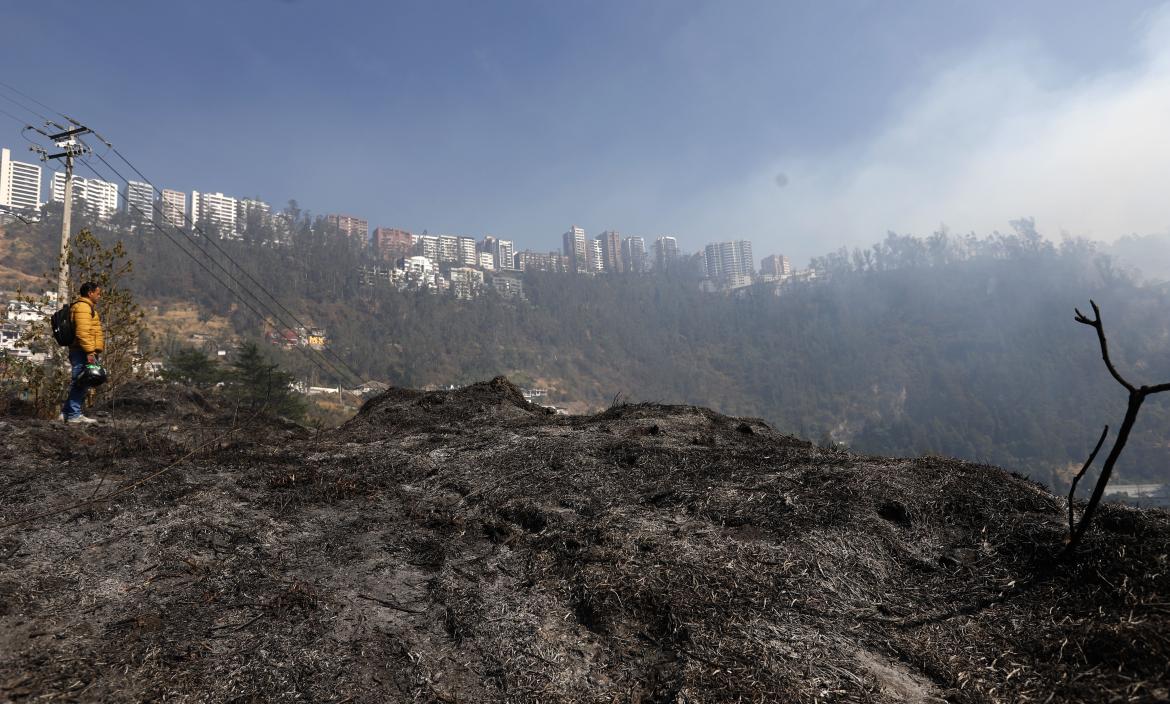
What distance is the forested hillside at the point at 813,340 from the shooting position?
341 ft

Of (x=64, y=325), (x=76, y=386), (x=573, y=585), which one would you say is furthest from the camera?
(x=76, y=386)

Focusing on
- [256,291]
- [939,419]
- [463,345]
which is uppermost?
[256,291]

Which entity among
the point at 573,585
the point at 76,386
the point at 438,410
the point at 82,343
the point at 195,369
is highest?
the point at 195,369

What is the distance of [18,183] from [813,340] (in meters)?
213

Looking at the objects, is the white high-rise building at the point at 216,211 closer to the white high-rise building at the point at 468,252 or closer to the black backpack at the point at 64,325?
the white high-rise building at the point at 468,252

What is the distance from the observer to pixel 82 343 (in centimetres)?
695

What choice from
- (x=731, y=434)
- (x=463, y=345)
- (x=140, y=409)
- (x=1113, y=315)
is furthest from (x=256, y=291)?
(x=1113, y=315)

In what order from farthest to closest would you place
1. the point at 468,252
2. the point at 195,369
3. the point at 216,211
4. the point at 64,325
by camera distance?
the point at 468,252 < the point at 216,211 < the point at 195,369 < the point at 64,325

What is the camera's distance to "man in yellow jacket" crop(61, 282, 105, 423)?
688 centimetres

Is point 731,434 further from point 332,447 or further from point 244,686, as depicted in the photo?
point 244,686

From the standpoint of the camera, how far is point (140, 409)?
10.2 metres

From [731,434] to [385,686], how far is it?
18.3ft

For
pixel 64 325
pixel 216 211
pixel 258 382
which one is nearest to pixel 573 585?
pixel 64 325

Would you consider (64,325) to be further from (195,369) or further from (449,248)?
Answer: (449,248)
